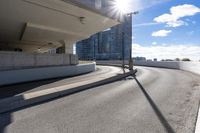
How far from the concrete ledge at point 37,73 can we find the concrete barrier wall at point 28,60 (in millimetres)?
565

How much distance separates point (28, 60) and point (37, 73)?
4.20 feet

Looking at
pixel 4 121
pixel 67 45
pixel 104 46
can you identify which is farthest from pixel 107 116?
pixel 104 46

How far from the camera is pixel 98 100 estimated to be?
923 centimetres

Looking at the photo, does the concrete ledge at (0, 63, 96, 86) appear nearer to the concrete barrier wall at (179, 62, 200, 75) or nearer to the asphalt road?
the asphalt road

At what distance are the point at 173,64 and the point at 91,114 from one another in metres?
31.2

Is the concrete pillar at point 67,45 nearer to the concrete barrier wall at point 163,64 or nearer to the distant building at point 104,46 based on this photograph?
the concrete barrier wall at point 163,64

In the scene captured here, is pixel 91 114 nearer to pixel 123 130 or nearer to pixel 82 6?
pixel 123 130

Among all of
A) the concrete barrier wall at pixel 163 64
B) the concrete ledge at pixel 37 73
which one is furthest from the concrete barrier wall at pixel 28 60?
the concrete barrier wall at pixel 163 64

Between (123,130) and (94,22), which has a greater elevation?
(94,22)

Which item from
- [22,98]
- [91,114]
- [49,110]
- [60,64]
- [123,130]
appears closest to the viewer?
[123,130]

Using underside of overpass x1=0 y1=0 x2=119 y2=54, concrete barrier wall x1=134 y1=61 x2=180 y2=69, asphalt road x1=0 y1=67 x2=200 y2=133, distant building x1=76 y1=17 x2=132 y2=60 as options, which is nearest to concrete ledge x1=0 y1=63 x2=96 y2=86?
underside of overpass x1=0 y1=0 x2=119 y2=54

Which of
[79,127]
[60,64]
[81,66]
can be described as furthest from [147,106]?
[81,66]

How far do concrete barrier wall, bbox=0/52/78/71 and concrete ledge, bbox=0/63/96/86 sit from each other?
56 centimetres

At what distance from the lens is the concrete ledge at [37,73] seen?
14508mm
